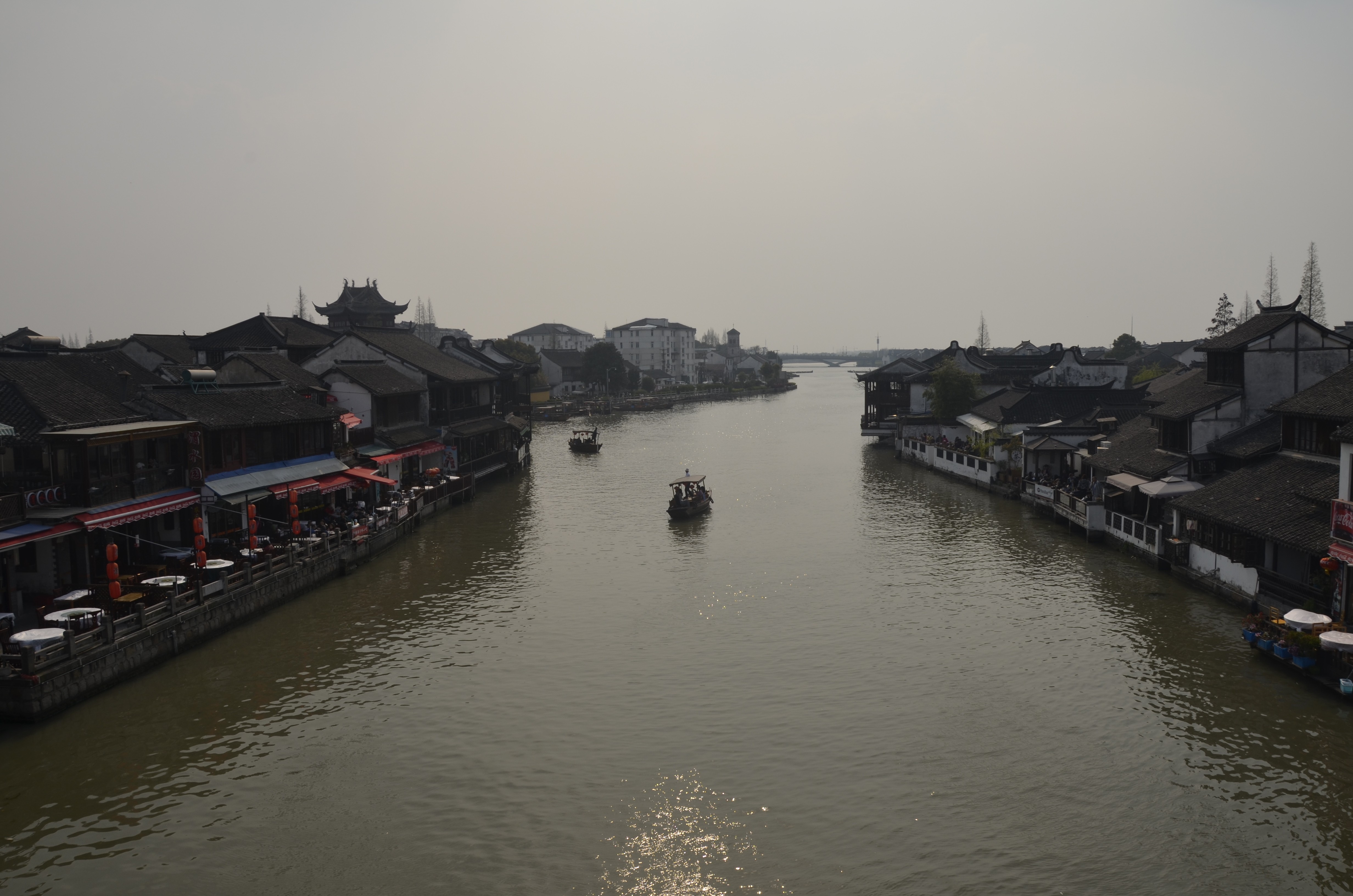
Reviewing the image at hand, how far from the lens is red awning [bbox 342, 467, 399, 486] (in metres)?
40.2

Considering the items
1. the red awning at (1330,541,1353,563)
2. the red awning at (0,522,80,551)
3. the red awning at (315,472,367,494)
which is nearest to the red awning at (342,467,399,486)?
the red awning at (315,472,367,494)

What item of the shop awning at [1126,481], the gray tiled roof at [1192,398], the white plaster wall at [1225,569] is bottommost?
the white plaster wall at [1225,569]

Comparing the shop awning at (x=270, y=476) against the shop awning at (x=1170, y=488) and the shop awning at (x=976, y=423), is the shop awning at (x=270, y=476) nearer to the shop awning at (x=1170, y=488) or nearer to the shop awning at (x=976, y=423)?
the shop awning at (x=1170, y=488)

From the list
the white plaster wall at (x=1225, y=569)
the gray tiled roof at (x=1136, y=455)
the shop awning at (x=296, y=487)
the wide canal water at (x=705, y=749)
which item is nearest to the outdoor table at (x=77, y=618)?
the wide canal water at (x=705, y=749)

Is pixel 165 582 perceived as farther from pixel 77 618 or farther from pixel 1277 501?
pixel 1277 501

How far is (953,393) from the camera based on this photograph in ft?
224

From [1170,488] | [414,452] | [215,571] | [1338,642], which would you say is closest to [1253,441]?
[1170,488]

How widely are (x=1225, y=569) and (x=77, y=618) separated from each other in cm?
3266

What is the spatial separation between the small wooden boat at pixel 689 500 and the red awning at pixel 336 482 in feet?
49.4

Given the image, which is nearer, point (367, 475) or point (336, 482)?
point (336, 482)

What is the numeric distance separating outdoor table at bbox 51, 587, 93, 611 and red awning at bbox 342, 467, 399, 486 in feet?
53.7

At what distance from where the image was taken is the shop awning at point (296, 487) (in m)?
34.3

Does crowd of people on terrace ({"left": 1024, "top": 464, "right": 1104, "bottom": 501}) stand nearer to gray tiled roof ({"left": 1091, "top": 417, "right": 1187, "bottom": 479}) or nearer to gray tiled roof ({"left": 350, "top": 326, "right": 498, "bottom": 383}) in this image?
gray tiled roof ({"left": 1091, "top": 417, "right": 1187, "bottom": 479})

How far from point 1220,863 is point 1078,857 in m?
2.30
